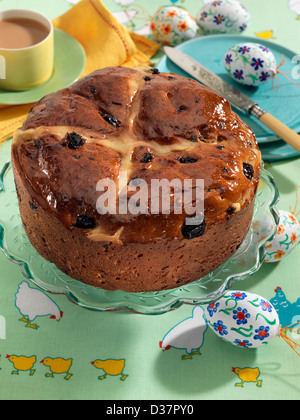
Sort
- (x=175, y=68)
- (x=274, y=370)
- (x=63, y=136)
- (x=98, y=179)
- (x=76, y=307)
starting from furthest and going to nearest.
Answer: (x=175, y=68)
(x=76, y=307)
(x=274, y=370)
(x=63, y=136)
(x=98, y=179)

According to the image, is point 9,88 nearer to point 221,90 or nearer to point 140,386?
point 221,90

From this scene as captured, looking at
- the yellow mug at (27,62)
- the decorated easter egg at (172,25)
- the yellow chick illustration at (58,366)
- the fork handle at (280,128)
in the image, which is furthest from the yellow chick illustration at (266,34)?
the yellow chick illustration at (58,366)

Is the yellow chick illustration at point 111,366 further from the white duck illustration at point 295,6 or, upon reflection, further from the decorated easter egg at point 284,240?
the white duck illustration at point 295,6

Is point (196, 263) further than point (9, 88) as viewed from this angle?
No

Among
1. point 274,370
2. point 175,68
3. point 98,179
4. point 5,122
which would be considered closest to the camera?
point 98,179

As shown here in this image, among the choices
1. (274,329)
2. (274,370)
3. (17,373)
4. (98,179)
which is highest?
(98,179)

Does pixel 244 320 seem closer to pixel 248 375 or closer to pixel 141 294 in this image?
pixel 248 375

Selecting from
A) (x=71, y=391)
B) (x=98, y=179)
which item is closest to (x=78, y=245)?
(x=98, y=179)
